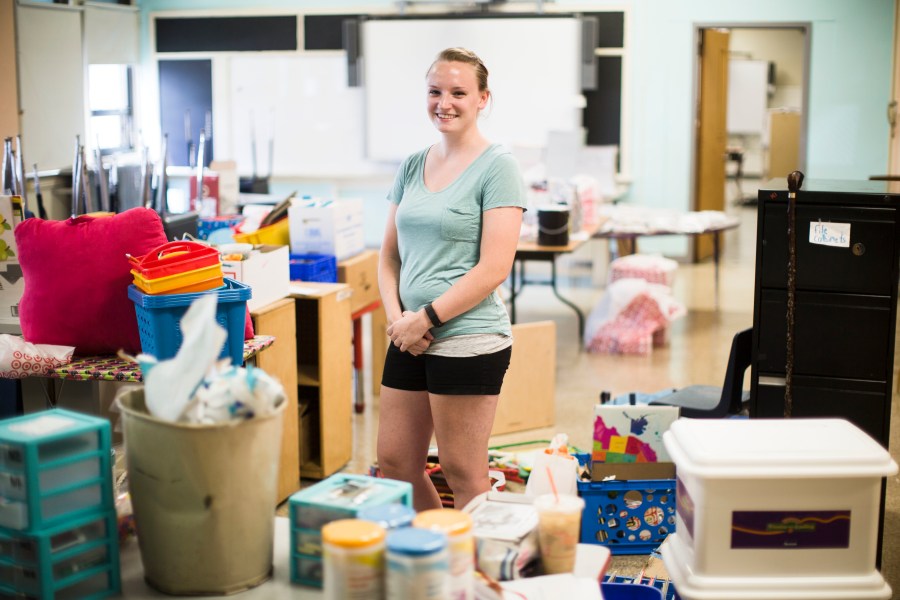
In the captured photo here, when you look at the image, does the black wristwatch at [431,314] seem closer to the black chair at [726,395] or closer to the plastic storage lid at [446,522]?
the plastic storage lid at [446,522]

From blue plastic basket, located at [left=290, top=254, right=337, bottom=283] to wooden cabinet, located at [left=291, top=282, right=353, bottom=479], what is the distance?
0.10 metres

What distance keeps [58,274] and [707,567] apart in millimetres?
1928

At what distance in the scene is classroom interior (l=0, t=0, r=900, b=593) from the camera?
8031 mm

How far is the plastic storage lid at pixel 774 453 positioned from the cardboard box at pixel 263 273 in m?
1.93

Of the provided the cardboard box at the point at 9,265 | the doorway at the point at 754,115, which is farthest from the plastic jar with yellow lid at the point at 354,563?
the doorway at the point at 754,115

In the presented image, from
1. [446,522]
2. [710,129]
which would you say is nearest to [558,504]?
[446,522]

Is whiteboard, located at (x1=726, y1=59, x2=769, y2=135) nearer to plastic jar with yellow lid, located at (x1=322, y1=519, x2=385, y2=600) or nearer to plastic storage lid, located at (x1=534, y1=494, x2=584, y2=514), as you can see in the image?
plastic storage lid, located at (x1=534, y1=494, x2=584, y2=514)

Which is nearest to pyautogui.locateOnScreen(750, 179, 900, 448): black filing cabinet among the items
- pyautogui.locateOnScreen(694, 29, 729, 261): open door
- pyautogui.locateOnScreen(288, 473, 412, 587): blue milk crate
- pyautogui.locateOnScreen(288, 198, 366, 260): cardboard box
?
pyautogui.locateOnScreen(288, 473, 412, 587): blue milk crate

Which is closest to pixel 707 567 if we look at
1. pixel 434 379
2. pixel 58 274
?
pixel 434 379

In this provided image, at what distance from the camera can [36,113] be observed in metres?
7.75

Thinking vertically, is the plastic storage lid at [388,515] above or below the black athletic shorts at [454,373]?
below

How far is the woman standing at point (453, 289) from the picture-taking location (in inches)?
98.0

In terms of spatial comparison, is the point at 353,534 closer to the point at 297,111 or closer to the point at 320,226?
the point at 320,226

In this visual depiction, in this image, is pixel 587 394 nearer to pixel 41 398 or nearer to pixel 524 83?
pixel 41 398
